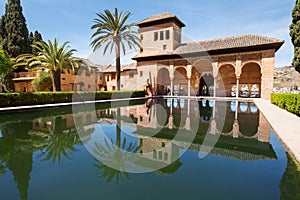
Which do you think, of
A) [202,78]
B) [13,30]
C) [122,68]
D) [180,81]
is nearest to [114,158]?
[180,81]

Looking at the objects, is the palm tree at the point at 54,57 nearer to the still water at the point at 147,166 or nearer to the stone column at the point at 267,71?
the still water at the point at 147,166

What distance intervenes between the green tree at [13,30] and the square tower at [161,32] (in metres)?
17.7

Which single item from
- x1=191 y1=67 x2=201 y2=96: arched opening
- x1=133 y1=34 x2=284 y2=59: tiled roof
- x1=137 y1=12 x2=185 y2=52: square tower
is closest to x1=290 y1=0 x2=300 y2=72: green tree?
x1=133 y1=34 x2=284 y2=59: tiled roof

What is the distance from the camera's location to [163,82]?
3153 centimetres

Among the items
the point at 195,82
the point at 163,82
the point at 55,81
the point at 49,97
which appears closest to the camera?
the point at 49,97

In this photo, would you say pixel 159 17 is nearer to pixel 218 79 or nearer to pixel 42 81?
pixel 218 79

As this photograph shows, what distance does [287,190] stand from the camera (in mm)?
2881

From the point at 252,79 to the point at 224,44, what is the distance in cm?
672

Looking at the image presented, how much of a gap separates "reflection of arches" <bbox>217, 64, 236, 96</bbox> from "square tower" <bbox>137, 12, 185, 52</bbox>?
8.00 meters

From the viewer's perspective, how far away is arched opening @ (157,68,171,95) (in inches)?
1191

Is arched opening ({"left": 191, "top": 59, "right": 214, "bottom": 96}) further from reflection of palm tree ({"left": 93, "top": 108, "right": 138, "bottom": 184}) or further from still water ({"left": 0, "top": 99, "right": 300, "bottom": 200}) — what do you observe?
reflection of palm tree ({"left": 93, "top": 108, "right": 138, "bottom": 184})

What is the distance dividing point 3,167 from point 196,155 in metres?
4.19

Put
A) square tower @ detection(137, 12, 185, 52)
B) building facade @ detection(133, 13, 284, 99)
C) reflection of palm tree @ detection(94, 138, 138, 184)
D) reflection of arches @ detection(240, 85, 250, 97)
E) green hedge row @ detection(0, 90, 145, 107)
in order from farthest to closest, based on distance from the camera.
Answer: square tower @ detection(137, 12, 185, 52)
reflection of arches @ detection(240, 85, 250, 97)
building facade @ detection(133, 13, 284, 99)
green hedge row @ detection(0, 90, 145, 107)
reflection of palm tree @ detection(94, 138, 138, 184)

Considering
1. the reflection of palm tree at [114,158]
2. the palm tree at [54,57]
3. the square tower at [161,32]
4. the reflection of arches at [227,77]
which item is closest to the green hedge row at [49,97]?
the palm tree at [54,57]
